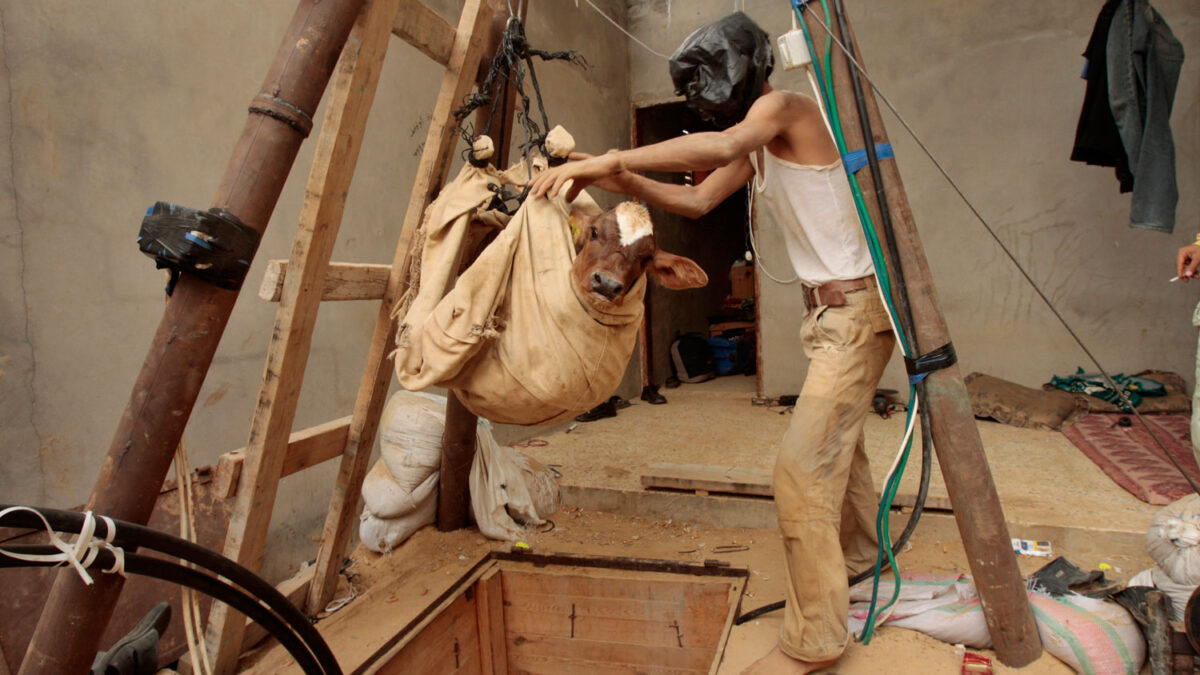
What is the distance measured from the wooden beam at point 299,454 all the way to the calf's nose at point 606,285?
1.24 meters

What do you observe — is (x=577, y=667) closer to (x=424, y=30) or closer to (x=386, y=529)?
(x=386, y=529)

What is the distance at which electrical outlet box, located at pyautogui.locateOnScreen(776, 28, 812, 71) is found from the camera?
2084 millimetres

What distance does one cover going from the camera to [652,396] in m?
6.23

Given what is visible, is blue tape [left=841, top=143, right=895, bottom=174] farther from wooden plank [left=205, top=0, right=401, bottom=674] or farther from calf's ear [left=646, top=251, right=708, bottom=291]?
wooden plank [left=205, top=0, right=401, bottom=674]

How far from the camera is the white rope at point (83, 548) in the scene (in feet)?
3.50

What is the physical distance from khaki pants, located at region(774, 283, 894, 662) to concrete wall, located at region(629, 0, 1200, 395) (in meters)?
3.88

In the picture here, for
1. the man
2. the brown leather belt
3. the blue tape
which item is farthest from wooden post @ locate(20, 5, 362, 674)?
the brown leather belt

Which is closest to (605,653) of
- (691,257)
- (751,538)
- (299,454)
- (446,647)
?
(446,647)

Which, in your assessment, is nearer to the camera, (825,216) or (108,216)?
(825,216)

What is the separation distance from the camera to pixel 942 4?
5.41 m

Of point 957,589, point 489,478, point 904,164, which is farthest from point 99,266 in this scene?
point 904,164

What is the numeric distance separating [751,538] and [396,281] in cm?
201

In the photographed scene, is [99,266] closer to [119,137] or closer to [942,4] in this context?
[119,137]

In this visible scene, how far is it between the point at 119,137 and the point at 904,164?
5217 millimetres
